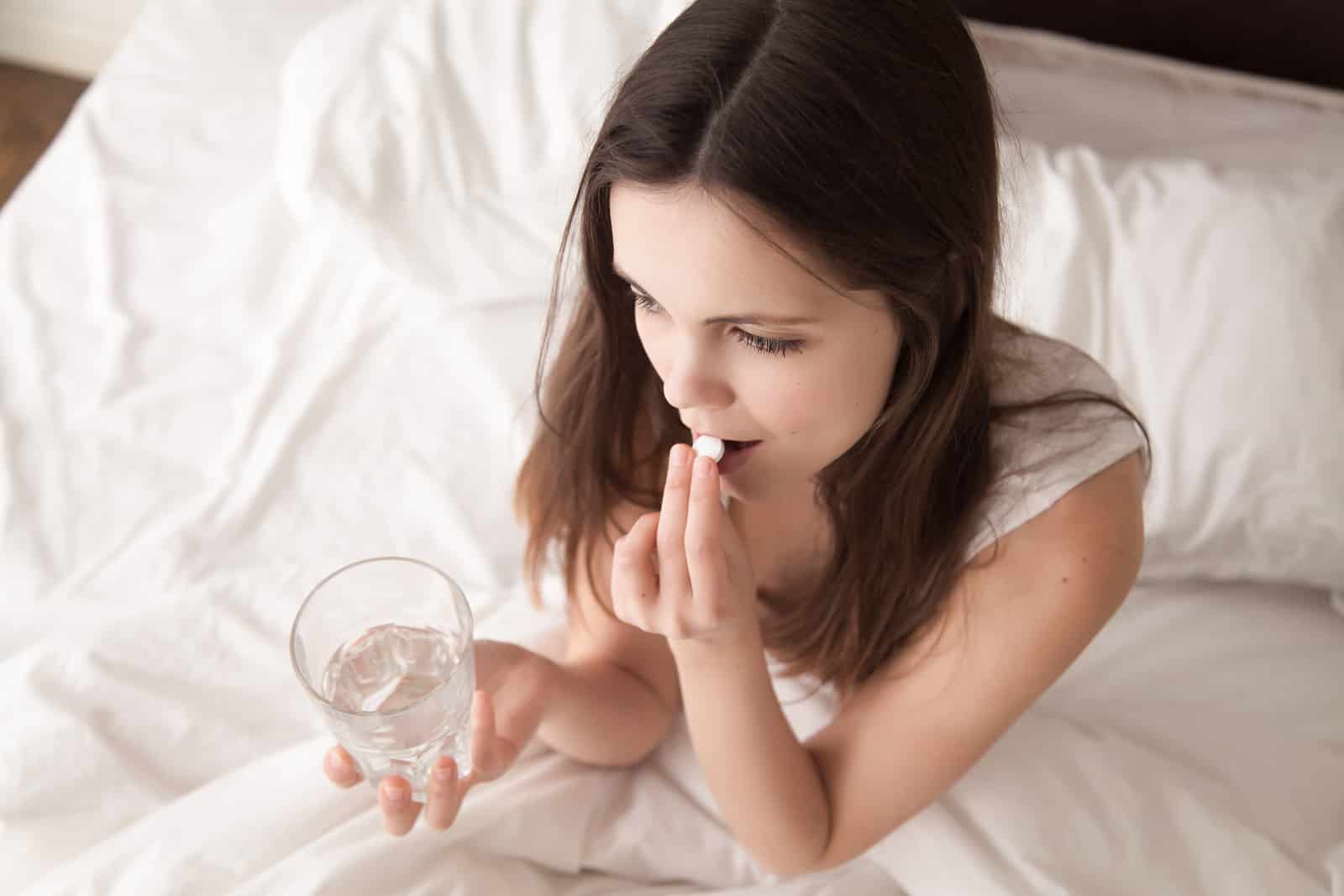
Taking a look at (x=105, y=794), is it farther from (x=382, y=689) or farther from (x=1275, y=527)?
(x=1275, y=527)

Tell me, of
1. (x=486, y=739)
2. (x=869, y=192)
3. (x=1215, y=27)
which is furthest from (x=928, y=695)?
(x=1215, y=27)

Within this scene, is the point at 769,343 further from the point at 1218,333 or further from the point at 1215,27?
the point at 1215,27

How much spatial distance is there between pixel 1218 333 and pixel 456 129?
0.97 metres

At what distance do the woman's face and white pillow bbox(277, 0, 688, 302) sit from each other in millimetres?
690

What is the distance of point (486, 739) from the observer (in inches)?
37.8

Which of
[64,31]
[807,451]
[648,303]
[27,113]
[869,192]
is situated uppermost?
[869,192]

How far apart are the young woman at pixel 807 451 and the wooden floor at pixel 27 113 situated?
5.69ft

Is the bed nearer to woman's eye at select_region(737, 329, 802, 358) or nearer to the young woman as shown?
the young woman

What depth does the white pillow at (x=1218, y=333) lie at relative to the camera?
122cm

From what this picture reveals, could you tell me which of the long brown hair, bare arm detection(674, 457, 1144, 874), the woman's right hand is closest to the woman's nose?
the long brown hair

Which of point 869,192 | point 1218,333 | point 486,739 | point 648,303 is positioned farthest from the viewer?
point 1218,333

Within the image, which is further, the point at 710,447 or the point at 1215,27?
the point at 1215,27

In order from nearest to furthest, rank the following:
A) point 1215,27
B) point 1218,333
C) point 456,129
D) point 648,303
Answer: point 648,303, point 1218,333, point 456,129, point 1215,27

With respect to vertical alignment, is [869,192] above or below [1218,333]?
above
